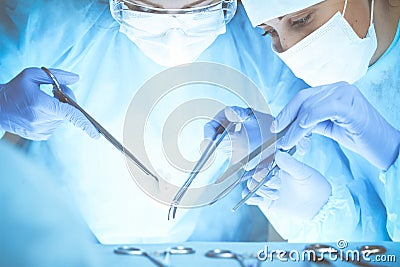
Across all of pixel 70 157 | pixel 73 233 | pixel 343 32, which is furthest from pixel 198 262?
pixel 343 32

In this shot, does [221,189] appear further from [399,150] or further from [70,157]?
[399,150]

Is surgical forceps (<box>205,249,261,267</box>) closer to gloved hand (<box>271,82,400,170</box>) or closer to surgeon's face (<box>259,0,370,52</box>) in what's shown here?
gloved hand (<box>271,82,400,170</box>)

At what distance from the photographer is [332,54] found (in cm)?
158

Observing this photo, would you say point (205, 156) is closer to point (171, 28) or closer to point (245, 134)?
point (245, 134)

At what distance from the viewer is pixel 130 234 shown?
150cm

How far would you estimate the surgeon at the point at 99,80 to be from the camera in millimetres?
1493

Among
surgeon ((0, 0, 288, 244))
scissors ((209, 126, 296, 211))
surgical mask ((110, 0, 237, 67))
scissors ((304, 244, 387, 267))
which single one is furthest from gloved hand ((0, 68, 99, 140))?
scissors ((304, 244, 387, 267))

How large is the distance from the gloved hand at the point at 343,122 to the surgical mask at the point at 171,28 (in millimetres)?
315

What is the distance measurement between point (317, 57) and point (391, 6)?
30cm

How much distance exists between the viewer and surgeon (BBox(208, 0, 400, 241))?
5.11ft

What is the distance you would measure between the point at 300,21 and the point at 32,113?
0.81 m

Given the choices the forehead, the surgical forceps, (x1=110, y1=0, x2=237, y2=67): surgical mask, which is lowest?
the surgical forceps

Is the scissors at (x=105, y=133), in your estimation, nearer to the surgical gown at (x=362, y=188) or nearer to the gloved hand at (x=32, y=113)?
the gloved hand at (x=32, y=113)

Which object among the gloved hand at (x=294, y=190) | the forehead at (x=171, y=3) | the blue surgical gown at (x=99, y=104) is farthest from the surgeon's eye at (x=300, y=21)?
the gloved hand at (x=294, y=190)
